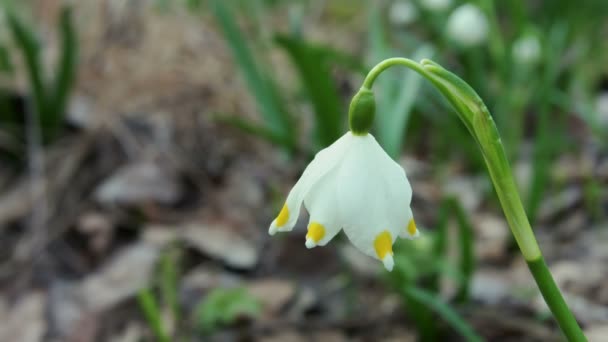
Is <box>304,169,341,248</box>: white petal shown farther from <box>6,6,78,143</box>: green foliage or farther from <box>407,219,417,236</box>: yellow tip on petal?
<box>6,6,78,143</box>: green foliage

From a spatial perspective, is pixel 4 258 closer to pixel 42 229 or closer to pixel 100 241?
pixel 42 229

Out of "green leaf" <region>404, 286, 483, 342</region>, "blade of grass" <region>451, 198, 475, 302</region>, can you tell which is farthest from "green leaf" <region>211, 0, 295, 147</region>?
"green leaf" <region>404, 286, 483, 342</region>

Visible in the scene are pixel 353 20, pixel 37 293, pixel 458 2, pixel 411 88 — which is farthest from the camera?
pixel 353 20

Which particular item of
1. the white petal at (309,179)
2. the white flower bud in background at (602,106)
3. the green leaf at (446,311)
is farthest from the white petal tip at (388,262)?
the white flower bud in background at (602,106)

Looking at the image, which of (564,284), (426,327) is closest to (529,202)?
(564,284)

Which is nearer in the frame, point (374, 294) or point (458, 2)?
point (374, 294)

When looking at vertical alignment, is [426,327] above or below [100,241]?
above

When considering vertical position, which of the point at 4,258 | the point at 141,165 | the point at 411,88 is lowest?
the point at 4,258

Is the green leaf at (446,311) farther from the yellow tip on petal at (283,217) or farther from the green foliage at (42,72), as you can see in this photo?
the green foliage at (42,72)
